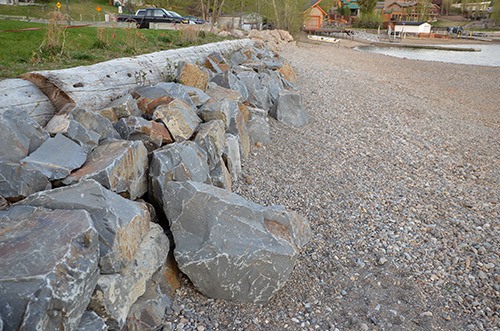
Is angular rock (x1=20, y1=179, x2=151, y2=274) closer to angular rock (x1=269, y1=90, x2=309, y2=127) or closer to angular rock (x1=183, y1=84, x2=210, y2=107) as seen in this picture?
angular rock (x1=183, y1=84, x2=210, y2=107)

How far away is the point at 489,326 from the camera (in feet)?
11.4

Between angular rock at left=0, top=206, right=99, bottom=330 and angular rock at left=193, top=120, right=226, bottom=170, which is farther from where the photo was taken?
angular rock at left=193, top=120, right=226, bottom=170

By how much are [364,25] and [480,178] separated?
250 ft

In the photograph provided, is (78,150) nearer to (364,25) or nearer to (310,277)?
(310,277)

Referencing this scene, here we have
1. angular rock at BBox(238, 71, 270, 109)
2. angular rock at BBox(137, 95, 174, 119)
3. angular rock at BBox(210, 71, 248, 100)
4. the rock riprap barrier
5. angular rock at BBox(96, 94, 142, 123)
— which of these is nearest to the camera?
the rock riprap barrier

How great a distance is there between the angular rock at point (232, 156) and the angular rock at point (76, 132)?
184 cm

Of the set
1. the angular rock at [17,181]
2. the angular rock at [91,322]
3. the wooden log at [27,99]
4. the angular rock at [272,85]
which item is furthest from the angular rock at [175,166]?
the angular rock at [272,85]

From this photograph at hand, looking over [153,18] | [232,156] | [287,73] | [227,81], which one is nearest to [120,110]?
[232,156]

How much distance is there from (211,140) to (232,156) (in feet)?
2.16

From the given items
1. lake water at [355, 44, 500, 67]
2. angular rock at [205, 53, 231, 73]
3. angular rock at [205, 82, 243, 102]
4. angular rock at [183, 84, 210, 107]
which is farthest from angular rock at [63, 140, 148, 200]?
lake water at [355, 44, 500, 67]

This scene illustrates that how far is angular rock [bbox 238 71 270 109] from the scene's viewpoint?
26.9ft

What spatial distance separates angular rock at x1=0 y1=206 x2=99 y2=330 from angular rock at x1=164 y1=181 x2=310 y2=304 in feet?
3.41

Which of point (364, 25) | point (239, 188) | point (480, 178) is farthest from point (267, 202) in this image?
point (364, 25)

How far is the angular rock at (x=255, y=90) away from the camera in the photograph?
819 centimetres
